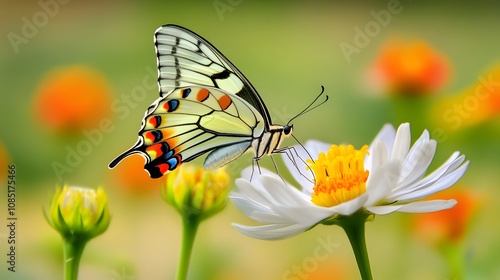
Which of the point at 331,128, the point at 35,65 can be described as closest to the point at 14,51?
the point at 35,65

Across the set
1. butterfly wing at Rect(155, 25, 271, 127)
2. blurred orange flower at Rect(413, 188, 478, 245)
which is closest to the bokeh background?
blurred orange flower at Rect(413, 188, 478, 245)

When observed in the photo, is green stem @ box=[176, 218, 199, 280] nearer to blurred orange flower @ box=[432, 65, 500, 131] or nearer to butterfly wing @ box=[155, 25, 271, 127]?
butterfly wing @ box=[155, 25, 271, 127]

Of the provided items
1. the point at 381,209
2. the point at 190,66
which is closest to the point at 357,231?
the point at 381,209

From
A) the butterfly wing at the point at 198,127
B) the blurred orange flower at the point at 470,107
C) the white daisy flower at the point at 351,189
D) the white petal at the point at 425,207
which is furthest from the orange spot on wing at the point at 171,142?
the blurred orange flower at the point at 470,107

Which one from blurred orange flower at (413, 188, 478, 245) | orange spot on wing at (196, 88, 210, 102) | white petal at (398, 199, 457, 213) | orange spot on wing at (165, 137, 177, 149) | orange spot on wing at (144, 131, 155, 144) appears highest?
orange spot on wing at (196, 88, 210, 102)

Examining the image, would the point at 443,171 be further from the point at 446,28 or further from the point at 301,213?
the point at 446,28

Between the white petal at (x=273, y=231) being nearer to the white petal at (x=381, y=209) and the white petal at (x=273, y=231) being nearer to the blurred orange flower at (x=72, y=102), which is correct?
the white petal at (x=381, y=209)
